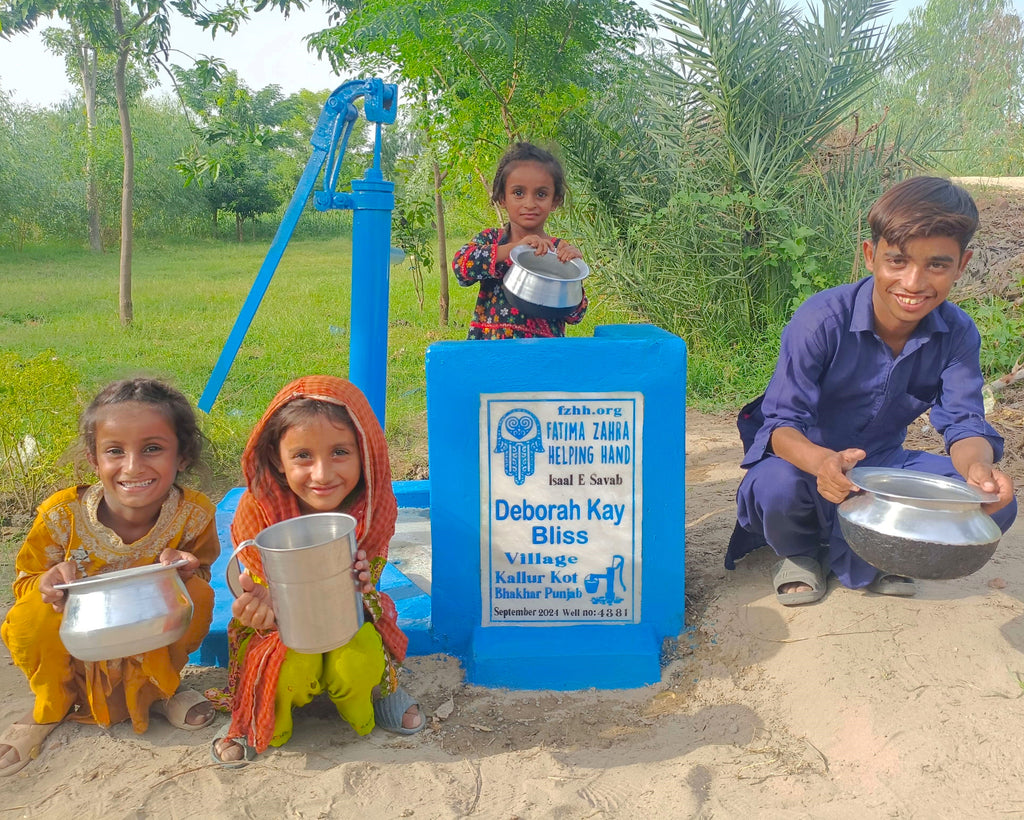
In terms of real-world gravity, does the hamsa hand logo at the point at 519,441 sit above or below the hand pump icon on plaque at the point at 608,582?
above

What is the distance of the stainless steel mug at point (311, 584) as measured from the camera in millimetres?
1715

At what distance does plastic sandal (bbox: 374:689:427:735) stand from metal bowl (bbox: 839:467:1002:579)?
1.18m

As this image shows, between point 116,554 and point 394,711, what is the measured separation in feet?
2.64

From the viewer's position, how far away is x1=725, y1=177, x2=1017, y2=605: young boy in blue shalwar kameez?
222 centimetres

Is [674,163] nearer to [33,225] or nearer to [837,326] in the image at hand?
[837,326]

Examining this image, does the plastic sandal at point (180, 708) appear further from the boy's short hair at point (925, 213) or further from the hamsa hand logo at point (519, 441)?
the boy's short hair at point (925, 213)

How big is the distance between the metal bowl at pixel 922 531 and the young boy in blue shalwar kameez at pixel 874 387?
0.18 m

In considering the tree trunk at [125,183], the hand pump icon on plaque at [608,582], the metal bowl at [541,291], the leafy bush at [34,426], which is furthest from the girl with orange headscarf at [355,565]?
the tree trunk at [125,183]

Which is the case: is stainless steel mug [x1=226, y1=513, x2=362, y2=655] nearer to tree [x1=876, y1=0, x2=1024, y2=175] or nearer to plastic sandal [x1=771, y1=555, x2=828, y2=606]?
plastic sandal [x1=771, y1=555, x2=828, y2=606]

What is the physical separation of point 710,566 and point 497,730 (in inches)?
41.6

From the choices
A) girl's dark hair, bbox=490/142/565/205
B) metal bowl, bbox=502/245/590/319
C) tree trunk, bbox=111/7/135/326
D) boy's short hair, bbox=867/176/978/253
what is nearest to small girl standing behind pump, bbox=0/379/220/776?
metal bowl, bbox=502/245/590/319

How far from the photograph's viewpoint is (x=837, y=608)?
2369mm

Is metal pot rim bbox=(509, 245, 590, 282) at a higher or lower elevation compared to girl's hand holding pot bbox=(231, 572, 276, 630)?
higher

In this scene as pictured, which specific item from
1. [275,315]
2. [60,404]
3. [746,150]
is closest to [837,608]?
[60,404]
